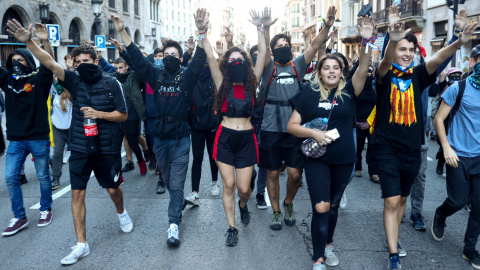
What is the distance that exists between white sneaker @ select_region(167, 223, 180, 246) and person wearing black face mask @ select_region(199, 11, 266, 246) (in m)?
0.51

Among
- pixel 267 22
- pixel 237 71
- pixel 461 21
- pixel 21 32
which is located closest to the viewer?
pixel 461 21

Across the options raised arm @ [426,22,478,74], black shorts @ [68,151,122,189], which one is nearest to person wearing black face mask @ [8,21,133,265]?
black shorts @ [68,151,122,189]

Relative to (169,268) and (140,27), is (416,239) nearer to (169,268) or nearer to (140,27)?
(169,268)

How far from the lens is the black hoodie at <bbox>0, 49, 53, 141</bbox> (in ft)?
15.8

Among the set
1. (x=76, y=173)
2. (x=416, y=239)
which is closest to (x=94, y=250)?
(x=76, y=173)

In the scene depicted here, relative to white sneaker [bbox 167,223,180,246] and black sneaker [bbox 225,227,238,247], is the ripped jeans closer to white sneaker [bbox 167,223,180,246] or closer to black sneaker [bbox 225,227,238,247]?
black sneaker [bbox 225,227,238,247]

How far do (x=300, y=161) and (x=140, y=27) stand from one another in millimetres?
35641

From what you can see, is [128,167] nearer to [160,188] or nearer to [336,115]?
[160,188]

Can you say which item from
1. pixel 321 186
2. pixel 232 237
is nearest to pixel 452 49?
pixel 321 186

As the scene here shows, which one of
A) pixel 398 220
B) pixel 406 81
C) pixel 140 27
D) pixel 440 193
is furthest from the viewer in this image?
pixel 140 27

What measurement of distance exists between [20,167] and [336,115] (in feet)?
11.9

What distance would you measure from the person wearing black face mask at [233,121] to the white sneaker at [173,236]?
509 millimetres

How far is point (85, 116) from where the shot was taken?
407cm

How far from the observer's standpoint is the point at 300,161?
4625 millimetres
